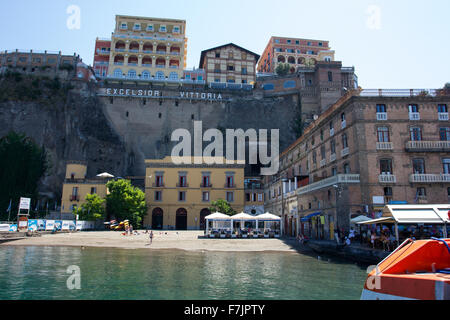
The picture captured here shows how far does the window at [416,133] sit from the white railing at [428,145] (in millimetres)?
618

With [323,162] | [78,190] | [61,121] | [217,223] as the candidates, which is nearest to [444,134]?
[323,162]

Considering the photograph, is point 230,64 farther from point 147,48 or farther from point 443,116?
point 443,116

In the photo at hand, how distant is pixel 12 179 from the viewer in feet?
176

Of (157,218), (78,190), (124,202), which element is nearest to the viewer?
(124,202)

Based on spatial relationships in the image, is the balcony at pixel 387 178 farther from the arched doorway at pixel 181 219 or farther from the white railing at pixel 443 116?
the arched doorway at pixel 181 219

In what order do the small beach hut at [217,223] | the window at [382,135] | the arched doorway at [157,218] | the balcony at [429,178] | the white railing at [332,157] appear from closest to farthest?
the balcony at [429,178]
the window at [382,135]
the white railing at [332,157]
the small beach hut at [217,223]
the arched doorway at [157,218]

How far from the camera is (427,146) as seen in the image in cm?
2775

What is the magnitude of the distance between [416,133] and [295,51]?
6391cm

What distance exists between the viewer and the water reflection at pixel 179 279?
36.1ft

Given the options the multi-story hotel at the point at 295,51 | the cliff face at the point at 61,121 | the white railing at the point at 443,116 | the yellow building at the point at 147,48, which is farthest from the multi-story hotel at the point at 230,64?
the white railing at the point at 443,116

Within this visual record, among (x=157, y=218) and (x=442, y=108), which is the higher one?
(x=442, y=108)

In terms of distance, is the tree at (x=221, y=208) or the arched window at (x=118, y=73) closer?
the tree at (x=221, y=208)

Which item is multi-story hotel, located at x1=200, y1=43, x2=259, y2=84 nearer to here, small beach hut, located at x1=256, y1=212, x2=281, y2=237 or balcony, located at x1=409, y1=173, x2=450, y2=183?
small beach hut, located at x1=256, y1=212, x2=281, y2=237

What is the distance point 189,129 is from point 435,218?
52271 mm
